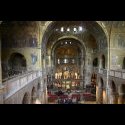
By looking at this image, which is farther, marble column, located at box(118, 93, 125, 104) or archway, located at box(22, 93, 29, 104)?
marble column, located at box(118, 93, 125, 104)

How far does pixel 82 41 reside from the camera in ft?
135

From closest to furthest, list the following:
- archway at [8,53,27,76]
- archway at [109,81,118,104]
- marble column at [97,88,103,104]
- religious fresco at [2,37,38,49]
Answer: archway at [109,81,118,104] → religious fresco at [2,37,38,49] → archway at [8,53,27,76] → marble column at [97,88,103,104]

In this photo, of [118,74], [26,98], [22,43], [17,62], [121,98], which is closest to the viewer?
[26,98]

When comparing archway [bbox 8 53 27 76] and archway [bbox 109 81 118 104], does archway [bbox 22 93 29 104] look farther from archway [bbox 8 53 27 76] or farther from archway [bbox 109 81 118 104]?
archway [bbox 8 53 27 76]

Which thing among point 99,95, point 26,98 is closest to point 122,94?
point 99,95

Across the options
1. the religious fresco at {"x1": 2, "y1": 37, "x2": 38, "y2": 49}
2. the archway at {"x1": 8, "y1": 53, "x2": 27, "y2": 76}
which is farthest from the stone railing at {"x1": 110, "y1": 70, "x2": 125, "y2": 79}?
the archway at {"x1": 8, "y1": 53, "x2": 27, "y2": 76}

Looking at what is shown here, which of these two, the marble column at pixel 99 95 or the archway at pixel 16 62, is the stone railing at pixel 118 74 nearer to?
the marble column at pixel 99 95

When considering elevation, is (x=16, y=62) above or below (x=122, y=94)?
above

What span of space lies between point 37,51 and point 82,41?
1553cm

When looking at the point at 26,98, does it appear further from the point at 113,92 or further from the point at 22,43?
the point at 113,92

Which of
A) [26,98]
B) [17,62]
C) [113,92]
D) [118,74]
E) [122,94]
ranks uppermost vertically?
[17,62]

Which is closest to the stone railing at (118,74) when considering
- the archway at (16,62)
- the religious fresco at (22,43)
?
the religious fresco at (22,43)
